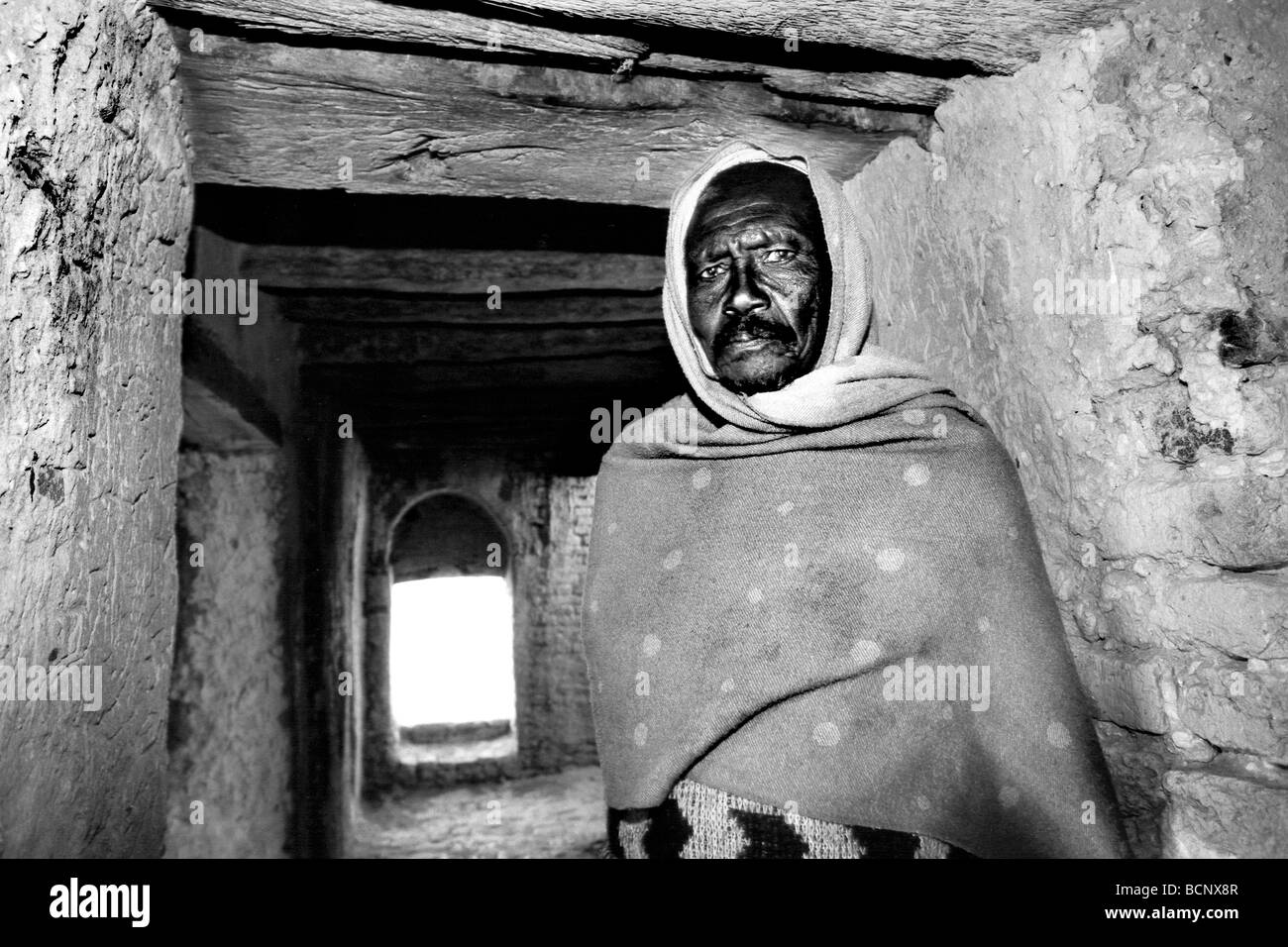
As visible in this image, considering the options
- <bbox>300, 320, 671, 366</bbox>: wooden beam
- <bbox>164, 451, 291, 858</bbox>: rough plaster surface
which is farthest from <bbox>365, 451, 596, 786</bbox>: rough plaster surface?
<bbox>164, 451, 291, 858</bbox>: rough plaster surface

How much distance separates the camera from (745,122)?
72.3 inches

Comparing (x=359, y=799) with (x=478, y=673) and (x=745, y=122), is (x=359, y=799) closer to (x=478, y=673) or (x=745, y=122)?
(x=478, y=673)

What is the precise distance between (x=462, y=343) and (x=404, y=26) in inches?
98.9

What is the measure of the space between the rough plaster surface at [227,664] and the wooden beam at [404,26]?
7.49 ft

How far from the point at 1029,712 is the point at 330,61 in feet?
5.48

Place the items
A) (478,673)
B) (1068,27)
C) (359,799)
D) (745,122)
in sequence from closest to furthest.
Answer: (1068,27) < (745,122) < (359,799) < (478,673)

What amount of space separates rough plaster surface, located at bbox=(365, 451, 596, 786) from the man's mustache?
653cm

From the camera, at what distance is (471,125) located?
1.79 m

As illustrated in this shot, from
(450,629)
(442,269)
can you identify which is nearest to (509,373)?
(442,269)

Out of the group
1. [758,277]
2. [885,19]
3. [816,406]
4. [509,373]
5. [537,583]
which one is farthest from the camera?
[537,583]

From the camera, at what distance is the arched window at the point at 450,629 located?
9133 millimetres

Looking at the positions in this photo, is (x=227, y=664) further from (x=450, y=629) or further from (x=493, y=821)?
(x=450, y=629)
